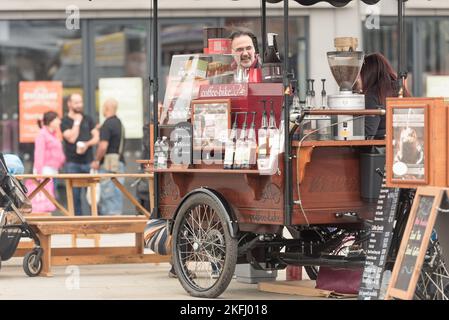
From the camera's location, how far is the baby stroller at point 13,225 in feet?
34.9

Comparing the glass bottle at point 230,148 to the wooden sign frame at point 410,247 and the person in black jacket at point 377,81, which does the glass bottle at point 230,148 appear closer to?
the person in black jacket at point 377,81

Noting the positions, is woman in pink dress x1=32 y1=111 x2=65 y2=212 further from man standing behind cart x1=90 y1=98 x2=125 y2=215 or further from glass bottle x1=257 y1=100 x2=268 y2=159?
glass bottle x1=257 y1=100 x2=268 y2=159

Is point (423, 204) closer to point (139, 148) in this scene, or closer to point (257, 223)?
point (257, 223)

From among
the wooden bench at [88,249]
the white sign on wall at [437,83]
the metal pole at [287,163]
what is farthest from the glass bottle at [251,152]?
the white sign on wall at [437,83]

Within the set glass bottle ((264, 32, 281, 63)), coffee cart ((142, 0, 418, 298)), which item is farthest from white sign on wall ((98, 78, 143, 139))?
glass bottle ((264, 32, 281, 63))

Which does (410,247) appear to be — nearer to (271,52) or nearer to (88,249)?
(271,52)

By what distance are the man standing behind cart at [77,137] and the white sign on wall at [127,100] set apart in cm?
65

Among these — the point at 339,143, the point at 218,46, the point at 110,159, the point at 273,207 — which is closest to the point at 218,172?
the point at 273,207

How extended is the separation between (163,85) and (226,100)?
8.64m

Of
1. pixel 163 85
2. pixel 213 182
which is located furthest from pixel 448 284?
pixel 163 85

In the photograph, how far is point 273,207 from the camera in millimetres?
8406

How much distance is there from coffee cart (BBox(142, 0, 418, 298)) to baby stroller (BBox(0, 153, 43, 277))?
6.24 ft

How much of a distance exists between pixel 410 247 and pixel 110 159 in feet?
32.5

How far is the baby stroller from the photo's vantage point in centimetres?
1063
